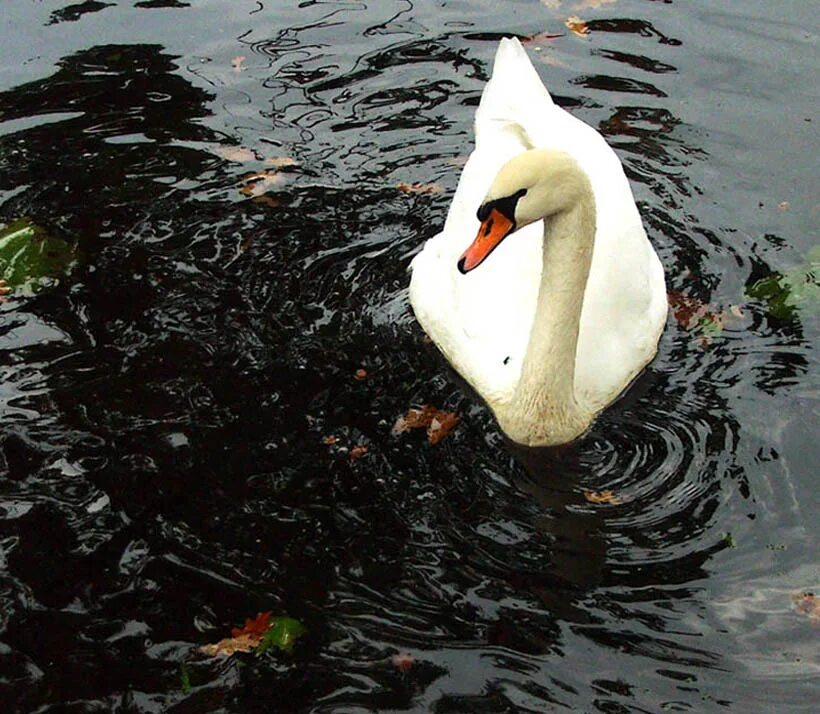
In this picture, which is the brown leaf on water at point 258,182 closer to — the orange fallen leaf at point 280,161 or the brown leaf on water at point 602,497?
the orange fallen leaf at point 280,161

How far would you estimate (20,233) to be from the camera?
8914 mm

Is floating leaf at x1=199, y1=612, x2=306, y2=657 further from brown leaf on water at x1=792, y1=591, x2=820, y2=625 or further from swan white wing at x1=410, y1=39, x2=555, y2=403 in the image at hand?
brown leaf on water at x1=792, y1=591, x2=820, y2=625

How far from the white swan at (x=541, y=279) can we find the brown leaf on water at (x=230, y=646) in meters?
1.89

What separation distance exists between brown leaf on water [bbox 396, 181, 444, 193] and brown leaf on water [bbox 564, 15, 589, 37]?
277cm

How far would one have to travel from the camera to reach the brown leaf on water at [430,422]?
720cm

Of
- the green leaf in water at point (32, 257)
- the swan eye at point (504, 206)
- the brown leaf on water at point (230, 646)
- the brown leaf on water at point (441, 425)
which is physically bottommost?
the brown leaf on water at point (230, 646)

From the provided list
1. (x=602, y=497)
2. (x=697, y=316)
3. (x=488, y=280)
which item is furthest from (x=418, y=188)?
(x=602, y=497)

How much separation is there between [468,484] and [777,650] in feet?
5.84

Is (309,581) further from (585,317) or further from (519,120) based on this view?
(519,120)

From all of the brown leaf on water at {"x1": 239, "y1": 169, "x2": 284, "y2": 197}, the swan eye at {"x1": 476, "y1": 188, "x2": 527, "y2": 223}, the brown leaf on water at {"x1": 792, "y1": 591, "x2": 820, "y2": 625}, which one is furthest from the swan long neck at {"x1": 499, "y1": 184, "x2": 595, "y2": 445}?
the brown leaf on water at {"x1": 239, "y1": 169, "x2": 284, "y2": 197}

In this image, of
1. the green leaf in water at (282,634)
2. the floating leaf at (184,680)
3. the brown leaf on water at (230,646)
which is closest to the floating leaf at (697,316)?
the green leaf in water at (282,634)

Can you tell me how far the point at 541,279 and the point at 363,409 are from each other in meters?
1.29

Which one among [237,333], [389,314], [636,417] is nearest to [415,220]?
[389,314]

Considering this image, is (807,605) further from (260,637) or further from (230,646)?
(230,646)
